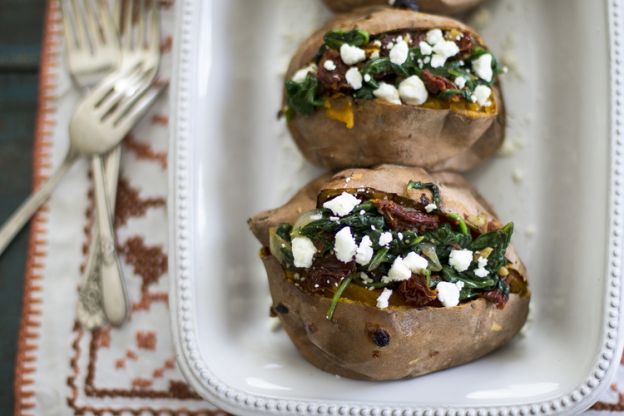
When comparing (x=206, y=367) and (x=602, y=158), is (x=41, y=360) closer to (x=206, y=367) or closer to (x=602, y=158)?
(x=206, y=367)

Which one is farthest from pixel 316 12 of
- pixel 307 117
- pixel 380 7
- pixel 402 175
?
pixel 402 175

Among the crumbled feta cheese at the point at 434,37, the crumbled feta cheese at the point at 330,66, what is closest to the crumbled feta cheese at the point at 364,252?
the crumbled feta cheese at the point at 330,66

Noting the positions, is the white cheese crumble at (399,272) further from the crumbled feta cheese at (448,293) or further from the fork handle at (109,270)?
the fork handle at (109,270)

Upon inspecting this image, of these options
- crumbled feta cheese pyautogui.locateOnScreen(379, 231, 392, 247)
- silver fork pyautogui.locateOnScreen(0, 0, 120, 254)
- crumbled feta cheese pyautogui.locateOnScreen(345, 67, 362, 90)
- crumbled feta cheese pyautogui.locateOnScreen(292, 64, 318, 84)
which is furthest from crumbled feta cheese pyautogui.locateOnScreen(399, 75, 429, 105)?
silver fork pyautogui.locateOnScreen(0, 0, 120, 254)

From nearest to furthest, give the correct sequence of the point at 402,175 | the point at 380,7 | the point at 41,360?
the point at 402,175 < the point at 380,7 < the point at 41,360

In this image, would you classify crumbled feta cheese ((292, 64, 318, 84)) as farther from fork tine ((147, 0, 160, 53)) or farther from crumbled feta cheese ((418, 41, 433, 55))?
fork tine ((147, 0, 160, 53))

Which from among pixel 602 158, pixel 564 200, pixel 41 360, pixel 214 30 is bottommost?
pixel 41 360

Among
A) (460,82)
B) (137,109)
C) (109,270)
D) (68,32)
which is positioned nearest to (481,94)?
(460,82)
